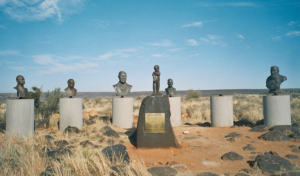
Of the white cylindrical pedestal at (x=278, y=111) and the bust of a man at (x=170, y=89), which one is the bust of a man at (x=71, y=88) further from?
the white cylindrical pedestal at (x=278, y=111)

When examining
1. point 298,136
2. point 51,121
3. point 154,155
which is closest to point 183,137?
point 154,155

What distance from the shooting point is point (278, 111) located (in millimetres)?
8750

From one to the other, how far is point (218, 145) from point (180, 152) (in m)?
1.38

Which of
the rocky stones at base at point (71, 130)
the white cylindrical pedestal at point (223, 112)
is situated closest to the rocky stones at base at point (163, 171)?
the rocky stones at base at point (71, 130)

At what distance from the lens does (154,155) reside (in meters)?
5.91

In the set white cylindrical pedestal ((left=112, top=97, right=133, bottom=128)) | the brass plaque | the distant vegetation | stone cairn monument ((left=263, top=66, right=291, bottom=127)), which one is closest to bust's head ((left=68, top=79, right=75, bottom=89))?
white cylindrical pedestal ((left=112, top=97, right=133, bottom=128))

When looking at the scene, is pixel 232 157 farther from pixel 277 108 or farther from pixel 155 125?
pixel 277 108

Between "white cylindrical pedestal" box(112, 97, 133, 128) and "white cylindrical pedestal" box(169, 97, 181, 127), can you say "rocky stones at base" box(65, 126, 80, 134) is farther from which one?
"white cylindrical pedestal" box(169, 97, 181, 127)

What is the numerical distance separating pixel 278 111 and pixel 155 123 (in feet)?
18.6

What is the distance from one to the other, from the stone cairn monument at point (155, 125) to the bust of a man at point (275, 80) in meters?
5.52

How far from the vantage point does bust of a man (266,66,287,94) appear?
9109 millimetres

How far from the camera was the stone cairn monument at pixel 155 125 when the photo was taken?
645cm

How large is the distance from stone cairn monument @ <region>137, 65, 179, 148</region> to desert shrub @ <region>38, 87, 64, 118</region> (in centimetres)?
899

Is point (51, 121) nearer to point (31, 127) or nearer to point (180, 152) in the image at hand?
point (31, 127)
